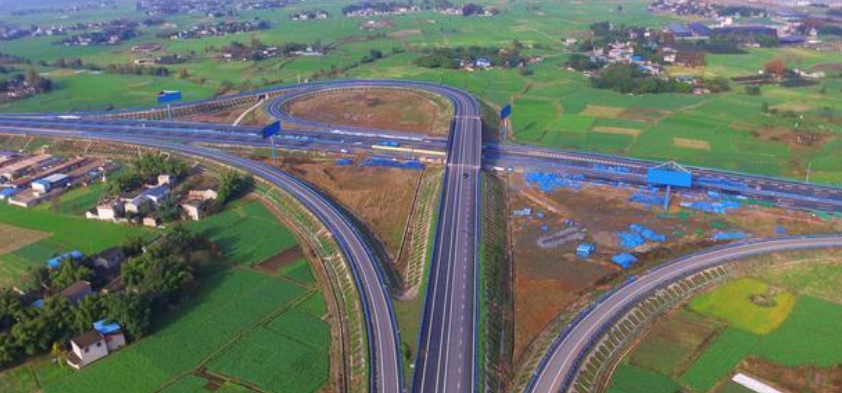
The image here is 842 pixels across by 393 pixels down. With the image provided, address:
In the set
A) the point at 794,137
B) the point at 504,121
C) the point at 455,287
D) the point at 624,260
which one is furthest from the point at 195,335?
the point at 794,137

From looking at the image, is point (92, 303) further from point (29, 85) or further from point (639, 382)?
point (29, 85)

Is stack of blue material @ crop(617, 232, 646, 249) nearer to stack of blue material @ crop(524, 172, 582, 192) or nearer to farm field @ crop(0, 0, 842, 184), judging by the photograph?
stack of blue material @ crop(524, 172, 582, 192)

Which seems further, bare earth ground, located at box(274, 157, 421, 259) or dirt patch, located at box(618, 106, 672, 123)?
dirt patch, located at box(618, 106, 672, 123)

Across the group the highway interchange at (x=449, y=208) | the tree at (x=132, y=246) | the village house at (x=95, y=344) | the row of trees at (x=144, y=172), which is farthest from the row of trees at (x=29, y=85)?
the village house at (x=95, y=344)

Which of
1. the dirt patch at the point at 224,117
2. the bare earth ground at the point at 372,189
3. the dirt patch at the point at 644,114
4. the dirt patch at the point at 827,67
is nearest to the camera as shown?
the bare earth ground at the point at 372,189

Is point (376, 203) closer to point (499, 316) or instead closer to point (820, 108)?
point (499, 316)

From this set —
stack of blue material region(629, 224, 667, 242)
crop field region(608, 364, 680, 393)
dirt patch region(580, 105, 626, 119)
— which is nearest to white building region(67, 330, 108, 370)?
crop field region(608, 364, 680, 393)

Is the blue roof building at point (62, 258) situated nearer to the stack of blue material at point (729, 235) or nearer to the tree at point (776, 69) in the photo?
the stack of blue material at point (729, 235)
